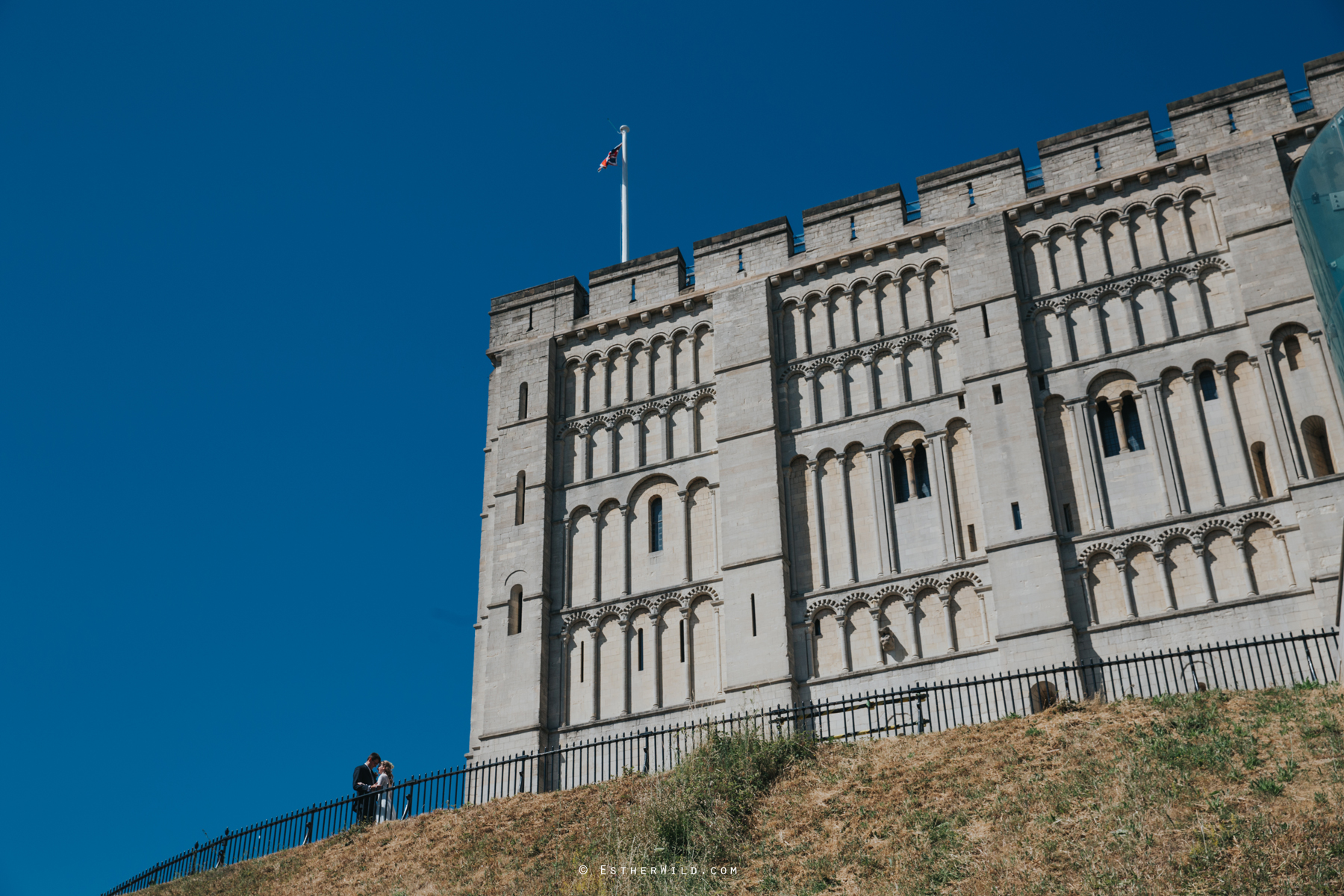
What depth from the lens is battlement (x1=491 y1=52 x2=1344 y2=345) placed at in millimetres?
29562

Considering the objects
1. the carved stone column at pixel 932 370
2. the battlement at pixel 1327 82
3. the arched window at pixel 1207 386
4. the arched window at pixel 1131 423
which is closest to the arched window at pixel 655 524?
the carved stone column at pixel 932 370

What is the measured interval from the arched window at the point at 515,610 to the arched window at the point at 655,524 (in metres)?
3.29

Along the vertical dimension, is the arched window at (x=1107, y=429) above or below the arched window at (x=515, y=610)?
above

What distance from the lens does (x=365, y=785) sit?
25.9 meters

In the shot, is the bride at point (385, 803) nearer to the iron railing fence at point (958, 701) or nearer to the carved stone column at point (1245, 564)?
the iron railing fence at point (958, 701)

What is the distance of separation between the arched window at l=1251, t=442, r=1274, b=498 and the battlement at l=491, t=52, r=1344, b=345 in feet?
22.3

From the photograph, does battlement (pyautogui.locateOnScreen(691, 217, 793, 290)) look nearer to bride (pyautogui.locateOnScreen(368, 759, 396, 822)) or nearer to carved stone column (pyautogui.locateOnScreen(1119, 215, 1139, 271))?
carved stone column (pyautogui.locateOnScreen(1119, 215, 1139, 271))

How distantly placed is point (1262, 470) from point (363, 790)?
18.2 metres

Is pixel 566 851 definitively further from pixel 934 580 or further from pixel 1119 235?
pixel 1119 235

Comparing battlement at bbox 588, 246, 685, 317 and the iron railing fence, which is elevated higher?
battlement at bbox 588, 246, 685, 317

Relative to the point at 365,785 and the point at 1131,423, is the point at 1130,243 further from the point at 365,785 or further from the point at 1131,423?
the point at 365,785

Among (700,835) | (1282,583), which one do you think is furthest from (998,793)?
(1282,583)

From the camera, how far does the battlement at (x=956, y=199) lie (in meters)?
29.6

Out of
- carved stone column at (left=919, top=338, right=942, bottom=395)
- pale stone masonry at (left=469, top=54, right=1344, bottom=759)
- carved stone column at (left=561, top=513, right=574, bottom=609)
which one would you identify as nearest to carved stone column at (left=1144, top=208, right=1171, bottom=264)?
pale stone masonry at (left=469, top=54, right=1344, bottom=759)
